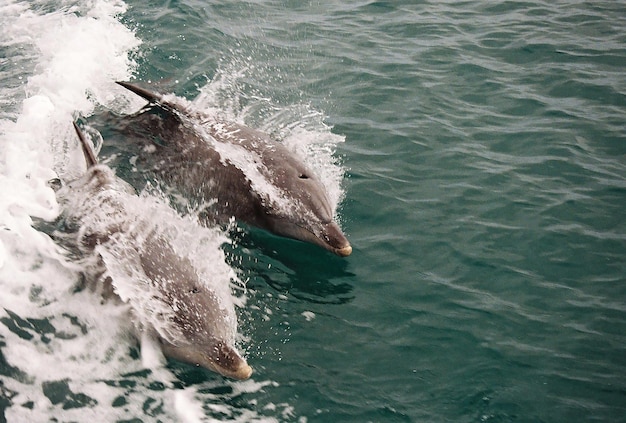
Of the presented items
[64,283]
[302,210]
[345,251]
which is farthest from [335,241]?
[64,283]

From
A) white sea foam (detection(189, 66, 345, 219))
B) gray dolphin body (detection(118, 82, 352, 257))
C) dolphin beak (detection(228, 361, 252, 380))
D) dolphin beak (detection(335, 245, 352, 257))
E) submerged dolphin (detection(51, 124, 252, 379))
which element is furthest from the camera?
white sea foam (detection(189, 66, 345, 219))

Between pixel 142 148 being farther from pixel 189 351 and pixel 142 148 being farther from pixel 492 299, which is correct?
pixel 492 299

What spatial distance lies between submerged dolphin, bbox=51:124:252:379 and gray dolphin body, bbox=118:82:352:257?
1.07 metres

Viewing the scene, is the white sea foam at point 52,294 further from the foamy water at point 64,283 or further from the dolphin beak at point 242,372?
the dolphin beak at point 242,372

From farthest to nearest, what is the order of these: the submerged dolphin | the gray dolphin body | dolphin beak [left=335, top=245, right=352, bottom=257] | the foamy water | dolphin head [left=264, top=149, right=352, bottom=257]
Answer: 1. the gray dolphin body
2. dolphin head [left=264, top=149, right=352, bottom=257]
3. dolphin beak [left=335, top=245, right=352, bottom=257]
4. the submerged dolphin
5. the foamy water

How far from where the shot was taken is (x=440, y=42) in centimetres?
1453

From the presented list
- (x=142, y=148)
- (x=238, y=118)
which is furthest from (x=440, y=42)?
(x=142, y=148)

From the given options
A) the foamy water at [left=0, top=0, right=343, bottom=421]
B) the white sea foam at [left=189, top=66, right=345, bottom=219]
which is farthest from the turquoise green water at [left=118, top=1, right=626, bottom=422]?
the foamy water at [left=0, top=0, right=343, bottom=421]

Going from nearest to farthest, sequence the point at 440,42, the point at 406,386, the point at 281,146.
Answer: the point at 406,386 < the point at 281,146 < the point at 440,42

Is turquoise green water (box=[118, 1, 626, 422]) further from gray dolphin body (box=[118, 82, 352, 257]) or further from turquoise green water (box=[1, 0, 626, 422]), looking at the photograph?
gray dolphin body (box=[118, 82, 352, 257])

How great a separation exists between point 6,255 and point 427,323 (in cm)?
519

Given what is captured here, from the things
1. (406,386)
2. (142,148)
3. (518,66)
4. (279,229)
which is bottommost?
(406,386)

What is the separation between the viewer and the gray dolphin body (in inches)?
366

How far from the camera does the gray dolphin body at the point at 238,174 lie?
930 cm
